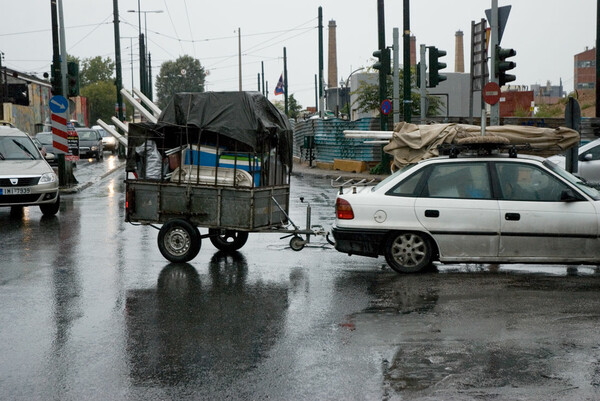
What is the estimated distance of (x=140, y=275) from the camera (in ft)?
32.0

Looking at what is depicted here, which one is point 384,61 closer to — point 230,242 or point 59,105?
point 59,105

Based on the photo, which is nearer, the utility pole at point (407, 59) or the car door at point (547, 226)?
the car door at point (547, 226)

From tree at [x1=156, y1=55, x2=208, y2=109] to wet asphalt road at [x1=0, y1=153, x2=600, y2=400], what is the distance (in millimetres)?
123227

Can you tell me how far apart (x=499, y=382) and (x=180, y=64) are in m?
131

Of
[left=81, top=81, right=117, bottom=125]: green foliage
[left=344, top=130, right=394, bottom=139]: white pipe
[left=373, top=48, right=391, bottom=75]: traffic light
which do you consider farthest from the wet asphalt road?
[left=81, top=81, right=117, bottom=125]: green foliage

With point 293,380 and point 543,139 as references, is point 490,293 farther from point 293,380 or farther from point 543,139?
point 543,139

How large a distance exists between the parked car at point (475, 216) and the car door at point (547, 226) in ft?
0.04

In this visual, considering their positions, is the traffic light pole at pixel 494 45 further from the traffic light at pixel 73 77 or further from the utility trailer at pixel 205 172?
the traffic light at pixel 73 77

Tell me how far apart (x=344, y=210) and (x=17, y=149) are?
10406mm

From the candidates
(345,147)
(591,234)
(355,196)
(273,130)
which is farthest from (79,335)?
(345,147)

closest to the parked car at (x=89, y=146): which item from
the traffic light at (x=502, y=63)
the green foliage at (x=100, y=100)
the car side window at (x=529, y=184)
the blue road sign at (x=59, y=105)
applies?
the blue road sign at (x=59, y=105)

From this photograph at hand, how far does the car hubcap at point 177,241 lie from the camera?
1052cm

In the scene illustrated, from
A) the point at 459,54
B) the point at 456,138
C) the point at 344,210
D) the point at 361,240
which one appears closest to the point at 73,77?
the point at 456,138

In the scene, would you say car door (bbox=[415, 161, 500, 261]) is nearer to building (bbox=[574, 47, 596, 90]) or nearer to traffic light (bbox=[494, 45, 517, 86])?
traffic light (bbox=[494, 45, 517, 86])
